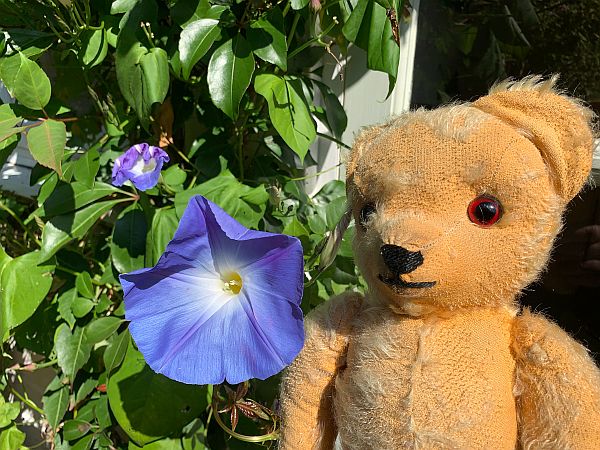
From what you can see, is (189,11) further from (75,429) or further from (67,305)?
(75,429)

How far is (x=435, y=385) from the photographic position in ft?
1.52

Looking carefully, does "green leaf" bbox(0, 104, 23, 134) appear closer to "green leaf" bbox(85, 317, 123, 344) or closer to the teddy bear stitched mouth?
"green leaf" bbox(85, 317, 123, 344)

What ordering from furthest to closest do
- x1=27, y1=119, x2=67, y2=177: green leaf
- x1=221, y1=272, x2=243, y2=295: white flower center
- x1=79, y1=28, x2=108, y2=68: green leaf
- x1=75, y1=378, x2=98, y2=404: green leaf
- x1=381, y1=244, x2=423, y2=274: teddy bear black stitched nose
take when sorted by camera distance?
x1=75, y1=378, x2=98, y2=404: green leaf < x1=79, y1=28, x2=108, y2=68: green leaf < x1=27, y1=119, x2=67, y2=177: green leaf < x1=221, y1=272, x2=243, y2=295: white flower center < x1=381, y1=244, x2=423, y2=274: teddy bear black stitched nose

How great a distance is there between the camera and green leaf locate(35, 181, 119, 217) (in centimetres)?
76

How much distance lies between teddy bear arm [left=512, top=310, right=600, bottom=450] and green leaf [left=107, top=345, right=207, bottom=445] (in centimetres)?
44

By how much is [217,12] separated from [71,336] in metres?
0.55

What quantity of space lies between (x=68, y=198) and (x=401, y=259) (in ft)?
1.79

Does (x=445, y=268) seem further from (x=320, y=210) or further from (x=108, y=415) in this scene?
(x=108, y=415)

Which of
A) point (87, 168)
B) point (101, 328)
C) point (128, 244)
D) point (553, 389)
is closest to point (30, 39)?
point (87, 168)

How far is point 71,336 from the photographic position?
→ 85 cm

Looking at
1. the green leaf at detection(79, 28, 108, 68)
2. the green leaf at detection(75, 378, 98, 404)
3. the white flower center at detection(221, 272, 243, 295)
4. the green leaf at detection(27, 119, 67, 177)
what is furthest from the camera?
the green leaf at detection(75, 378, 98, 404)

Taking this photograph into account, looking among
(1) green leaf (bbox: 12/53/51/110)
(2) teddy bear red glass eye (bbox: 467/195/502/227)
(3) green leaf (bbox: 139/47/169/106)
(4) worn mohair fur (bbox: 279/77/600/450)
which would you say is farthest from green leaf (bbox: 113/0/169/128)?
(2) teddy bear red glass eye (bbox: 467/195/502/227)

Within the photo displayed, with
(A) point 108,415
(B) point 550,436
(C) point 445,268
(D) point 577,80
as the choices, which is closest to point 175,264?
(C) point 445,268

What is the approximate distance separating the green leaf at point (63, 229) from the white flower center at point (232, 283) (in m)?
0.33
